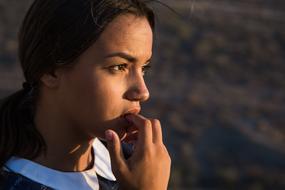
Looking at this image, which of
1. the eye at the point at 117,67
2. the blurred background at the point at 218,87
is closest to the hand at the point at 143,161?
the eye at the point at 117,67

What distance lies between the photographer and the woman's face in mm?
2092

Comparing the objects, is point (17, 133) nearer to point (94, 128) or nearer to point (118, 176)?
point (94, 128)

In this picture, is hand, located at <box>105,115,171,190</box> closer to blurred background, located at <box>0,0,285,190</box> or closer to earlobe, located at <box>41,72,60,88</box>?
earlobe, located at <box>41,72,60,88</box>

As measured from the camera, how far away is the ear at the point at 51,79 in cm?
216

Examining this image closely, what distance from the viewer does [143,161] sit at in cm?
202

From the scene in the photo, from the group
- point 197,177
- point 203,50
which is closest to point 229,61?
point 203,50

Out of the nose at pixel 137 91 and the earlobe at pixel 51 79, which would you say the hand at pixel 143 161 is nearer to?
the nose at pixel 137 91

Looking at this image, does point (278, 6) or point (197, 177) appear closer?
point (197, 177)

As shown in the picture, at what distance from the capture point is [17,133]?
222 cm

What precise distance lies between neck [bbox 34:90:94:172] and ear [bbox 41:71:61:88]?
8 centimetres

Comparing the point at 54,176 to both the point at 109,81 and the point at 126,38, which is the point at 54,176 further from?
the point at 126,38

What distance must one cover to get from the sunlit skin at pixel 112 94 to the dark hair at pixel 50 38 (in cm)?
3

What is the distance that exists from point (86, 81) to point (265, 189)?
220 inches

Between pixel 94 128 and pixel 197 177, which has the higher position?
pixel 94 128
